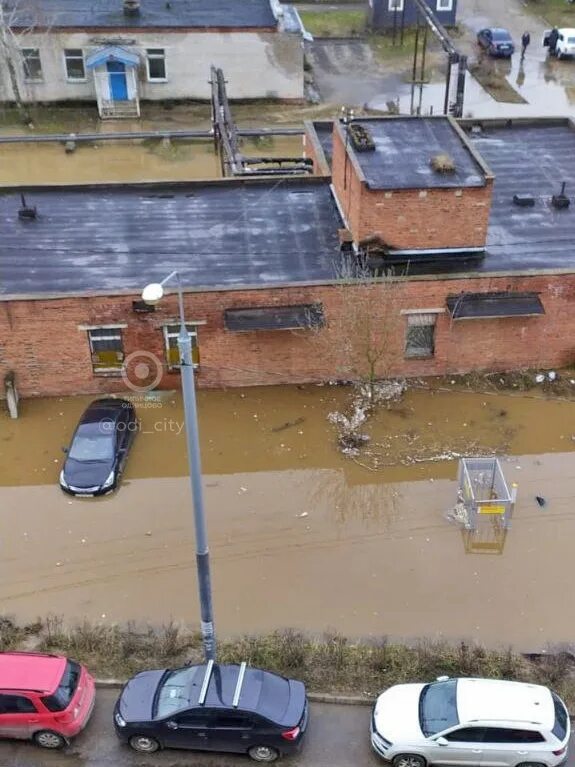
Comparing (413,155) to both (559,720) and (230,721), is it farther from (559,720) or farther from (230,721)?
(230,721)

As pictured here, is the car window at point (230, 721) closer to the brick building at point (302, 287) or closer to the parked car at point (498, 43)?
the brick building at point (302, 287)

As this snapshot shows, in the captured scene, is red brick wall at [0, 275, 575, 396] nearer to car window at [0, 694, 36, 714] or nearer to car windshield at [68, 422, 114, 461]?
car windshield at [68, 422, 114, 461]

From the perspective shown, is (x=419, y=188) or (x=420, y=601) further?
(x=419, y=188)

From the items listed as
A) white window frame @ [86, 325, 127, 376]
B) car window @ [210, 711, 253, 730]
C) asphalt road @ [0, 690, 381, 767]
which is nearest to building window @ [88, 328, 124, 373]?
white window frame @ [86, 325, 127, 376]

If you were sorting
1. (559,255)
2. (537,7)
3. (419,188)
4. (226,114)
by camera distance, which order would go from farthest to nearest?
1. (537,7)
2. (226,114)
3. (559,255)
4. (419,188)

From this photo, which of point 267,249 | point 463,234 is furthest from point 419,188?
point 267,249

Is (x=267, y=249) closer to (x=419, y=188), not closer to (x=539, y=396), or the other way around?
(x=419, y=188)

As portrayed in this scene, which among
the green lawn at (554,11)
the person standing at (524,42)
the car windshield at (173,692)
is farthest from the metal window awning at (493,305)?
the green lawn at (554,11)
